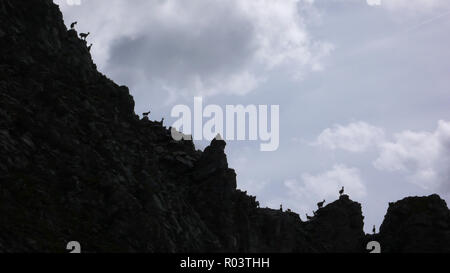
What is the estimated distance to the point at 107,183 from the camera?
233 feet

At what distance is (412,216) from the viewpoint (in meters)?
106

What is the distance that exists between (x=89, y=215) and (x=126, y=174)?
446 inches

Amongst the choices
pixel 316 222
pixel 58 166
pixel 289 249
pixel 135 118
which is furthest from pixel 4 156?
pixel 316 222

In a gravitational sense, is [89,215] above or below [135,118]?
below

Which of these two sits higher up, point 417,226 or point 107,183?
point 107,183

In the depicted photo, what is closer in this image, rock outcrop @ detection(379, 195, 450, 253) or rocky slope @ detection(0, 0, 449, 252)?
rocky slope @ detection(0, 0, 449, 252)

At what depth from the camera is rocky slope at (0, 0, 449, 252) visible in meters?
61.5

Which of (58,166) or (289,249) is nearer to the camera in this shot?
(58,166)

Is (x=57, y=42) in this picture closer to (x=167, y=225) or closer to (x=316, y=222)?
(x=167, y=225)

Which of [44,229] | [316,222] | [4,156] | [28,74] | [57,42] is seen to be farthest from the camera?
[316,222]

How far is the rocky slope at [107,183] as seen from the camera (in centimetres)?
6149

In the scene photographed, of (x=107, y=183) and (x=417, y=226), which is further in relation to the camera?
(x=417, y=226)

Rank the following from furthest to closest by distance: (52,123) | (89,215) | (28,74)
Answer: (28,74) → (52,123) → (89,215)

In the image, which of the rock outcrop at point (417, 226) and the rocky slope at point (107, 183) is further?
the rock outcrop at point (417, 226)
